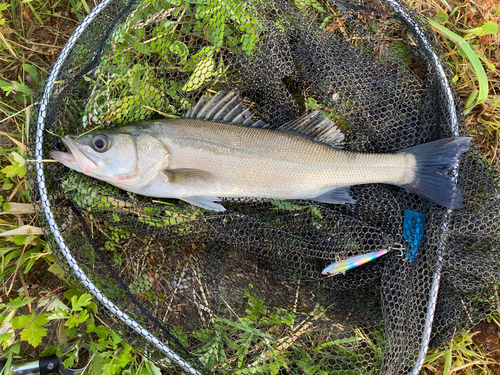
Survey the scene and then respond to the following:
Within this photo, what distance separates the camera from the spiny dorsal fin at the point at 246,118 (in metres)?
2.95

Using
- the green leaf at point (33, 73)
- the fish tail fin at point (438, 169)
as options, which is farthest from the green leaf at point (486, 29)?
the green leaf at point (33, 73)

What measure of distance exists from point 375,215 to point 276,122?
47.2 inches

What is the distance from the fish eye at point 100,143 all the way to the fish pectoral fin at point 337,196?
1813 mm

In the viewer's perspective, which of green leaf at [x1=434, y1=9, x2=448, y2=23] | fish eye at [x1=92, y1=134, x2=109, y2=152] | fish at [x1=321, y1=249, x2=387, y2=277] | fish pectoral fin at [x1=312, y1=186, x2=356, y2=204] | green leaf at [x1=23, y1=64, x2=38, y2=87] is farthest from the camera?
green leaf at [x1=434, y1=9, x2=448, y2=23]

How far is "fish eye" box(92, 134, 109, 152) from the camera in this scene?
106 inches

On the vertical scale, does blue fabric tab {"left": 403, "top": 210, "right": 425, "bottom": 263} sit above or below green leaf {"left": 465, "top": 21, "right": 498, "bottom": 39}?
below

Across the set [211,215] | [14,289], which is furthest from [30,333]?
[211,215]

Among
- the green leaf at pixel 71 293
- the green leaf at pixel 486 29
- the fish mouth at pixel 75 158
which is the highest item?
the green leaf at pixel 486 29

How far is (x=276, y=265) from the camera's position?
298cm

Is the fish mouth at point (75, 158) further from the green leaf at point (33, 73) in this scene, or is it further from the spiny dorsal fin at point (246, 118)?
the green leaf at point (33, 73)

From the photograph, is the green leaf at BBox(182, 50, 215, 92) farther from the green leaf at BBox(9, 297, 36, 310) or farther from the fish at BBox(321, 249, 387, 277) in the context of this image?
the green leaf at BBox(9, 297, 36, 310)

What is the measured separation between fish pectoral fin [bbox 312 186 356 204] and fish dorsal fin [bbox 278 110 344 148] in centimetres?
40

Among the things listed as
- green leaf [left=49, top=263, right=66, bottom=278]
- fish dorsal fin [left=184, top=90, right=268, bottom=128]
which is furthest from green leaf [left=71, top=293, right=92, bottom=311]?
fish dorsal fin [left=184, top=90, right=268, bottom=128]

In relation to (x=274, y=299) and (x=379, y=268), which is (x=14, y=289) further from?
(x=379, y=268)
